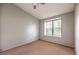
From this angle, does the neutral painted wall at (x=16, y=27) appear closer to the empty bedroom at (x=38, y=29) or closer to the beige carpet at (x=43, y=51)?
the empty bedroom at (x=38, y=29)

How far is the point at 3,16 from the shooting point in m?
2.94

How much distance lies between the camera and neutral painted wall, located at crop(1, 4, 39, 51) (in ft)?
9.77

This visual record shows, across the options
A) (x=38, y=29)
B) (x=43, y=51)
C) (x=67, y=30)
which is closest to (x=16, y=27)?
(x=43, y=51)

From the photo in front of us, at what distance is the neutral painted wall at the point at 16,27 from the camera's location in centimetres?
298

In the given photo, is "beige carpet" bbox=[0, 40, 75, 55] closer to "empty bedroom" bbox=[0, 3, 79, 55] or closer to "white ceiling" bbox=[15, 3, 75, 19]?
"empty bedroom" bbox=[0, 3, 79, 55]

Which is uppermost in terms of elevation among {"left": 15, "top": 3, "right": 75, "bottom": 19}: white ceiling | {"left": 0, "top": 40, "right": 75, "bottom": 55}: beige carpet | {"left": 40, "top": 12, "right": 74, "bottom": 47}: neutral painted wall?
{"left": 15, "top": 3, "right": 75, "bottom": 19}: white ceiling

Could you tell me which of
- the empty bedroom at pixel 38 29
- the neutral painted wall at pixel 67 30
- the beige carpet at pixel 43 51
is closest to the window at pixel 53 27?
the empty bedroom at pixel 38 29

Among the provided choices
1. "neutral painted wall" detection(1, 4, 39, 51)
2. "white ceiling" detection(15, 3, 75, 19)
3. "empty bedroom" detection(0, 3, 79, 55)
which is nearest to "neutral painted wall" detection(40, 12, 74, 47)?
"empty bedroom" detection(0, 3, 79, 55)

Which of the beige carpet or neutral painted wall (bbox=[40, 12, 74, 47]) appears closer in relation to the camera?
the beige carpet

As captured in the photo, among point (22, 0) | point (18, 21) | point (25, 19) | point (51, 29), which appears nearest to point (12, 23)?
point (18, 21)

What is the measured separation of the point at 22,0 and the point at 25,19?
3.51 metres

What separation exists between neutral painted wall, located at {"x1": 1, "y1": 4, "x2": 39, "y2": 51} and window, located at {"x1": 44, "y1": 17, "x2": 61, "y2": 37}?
0.63 metres

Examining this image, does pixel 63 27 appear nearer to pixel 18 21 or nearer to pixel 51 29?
pixel 51 29
